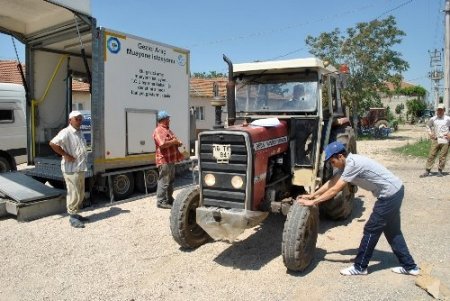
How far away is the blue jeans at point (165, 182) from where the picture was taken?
7566mm

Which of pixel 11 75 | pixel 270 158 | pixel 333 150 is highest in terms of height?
pixel 11 75

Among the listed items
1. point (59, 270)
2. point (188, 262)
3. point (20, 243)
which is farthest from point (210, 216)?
point (20, 243)

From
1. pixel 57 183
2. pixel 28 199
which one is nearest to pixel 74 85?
pixel 57 183

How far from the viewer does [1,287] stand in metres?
4.50

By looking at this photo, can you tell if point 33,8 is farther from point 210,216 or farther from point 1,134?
point 210,216

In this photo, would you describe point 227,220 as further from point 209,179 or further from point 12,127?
point 12,127

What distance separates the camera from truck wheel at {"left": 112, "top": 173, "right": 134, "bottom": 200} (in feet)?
27.9

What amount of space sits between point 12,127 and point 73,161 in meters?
5.42

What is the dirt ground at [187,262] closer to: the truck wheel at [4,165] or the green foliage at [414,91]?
the truck wheel at [4,165]

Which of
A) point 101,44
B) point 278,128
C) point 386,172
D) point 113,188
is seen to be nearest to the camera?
point 386,172

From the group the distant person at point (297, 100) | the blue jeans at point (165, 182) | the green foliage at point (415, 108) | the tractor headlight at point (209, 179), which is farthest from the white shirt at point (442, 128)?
the green foliage at point (415, 108)

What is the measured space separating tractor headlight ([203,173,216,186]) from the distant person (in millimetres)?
1680

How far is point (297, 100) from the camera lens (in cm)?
588

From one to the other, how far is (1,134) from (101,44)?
4851 millimetres
